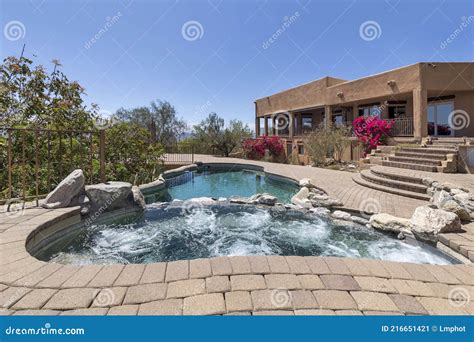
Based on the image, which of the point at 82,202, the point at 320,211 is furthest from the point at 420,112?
the point at 82,202

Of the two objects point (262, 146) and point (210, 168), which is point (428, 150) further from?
point (210, 168)

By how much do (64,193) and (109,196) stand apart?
89cm

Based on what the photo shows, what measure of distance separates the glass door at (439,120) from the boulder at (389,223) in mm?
13748

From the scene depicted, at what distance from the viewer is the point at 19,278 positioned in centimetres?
242

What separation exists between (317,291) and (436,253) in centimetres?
273

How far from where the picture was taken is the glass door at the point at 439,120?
585 inches

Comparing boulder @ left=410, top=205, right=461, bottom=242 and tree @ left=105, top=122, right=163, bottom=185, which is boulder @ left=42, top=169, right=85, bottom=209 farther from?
boulder @ left=410, top=205, right=461, bottom=242

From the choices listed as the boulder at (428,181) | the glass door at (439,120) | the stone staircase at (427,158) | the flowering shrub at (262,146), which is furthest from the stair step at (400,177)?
the flowering shrub at (262,146)

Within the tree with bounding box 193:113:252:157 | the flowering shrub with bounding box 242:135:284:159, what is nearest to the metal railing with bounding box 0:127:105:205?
the flowering shrub with bounding box 242:135:284:159

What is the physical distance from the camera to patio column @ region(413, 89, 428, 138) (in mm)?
12656

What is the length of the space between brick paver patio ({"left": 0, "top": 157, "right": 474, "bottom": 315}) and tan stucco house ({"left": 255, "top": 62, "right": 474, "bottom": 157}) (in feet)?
42.3

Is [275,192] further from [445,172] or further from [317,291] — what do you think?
[317,291]
